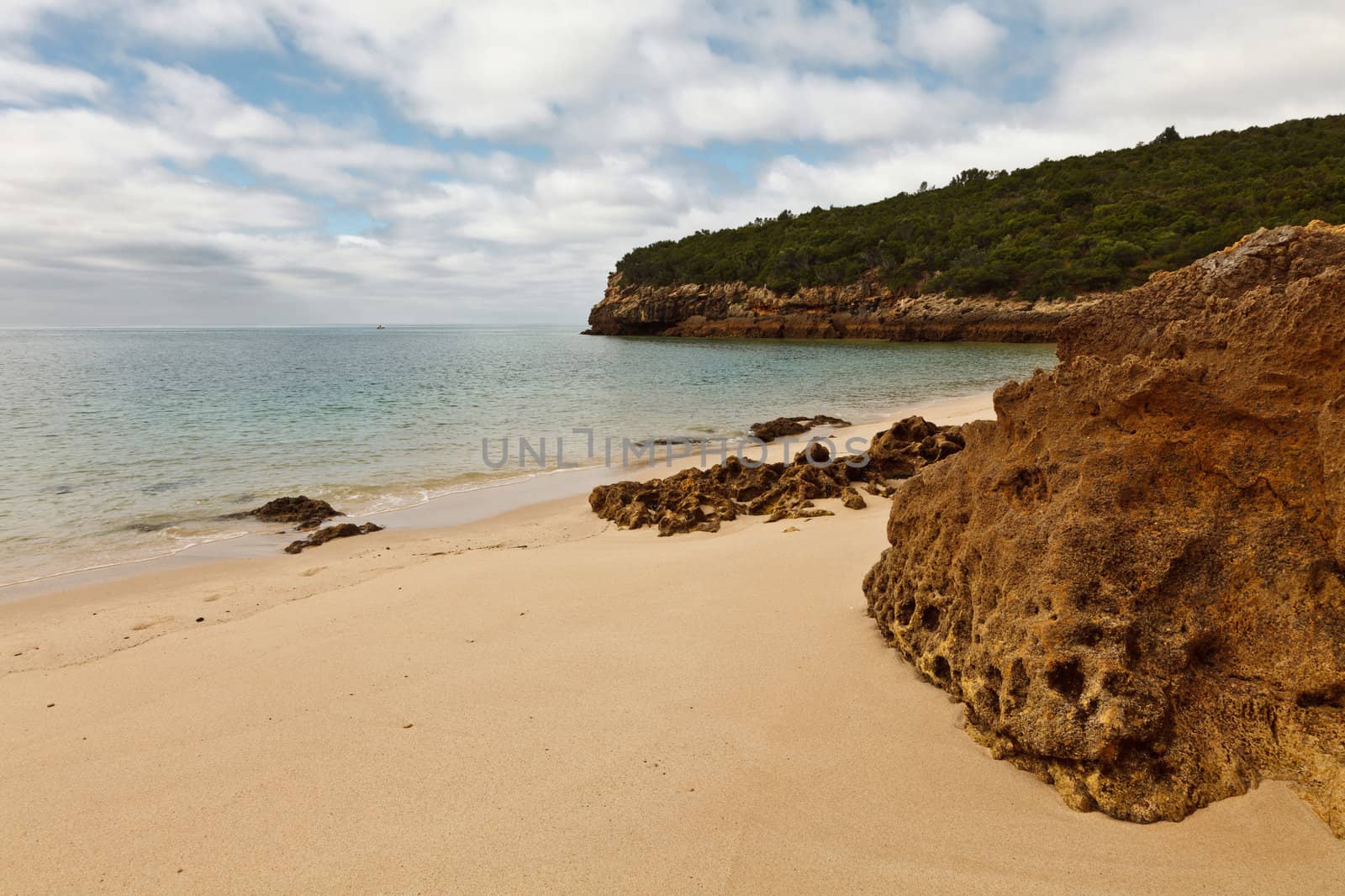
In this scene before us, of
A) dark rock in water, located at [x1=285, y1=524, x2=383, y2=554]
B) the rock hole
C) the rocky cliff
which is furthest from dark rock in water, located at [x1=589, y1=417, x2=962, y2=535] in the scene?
the rock hole

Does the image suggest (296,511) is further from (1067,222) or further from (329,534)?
(1067,222)

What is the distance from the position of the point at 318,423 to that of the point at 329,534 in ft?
36.8

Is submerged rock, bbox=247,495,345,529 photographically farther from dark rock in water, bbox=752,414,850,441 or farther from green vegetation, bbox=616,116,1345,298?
green vegetation, bbox=616,116,1345,298

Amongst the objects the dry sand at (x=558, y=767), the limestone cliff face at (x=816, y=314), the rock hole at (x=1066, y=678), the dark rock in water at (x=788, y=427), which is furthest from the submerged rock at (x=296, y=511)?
the limestone cliff face at (x=816, y=314)

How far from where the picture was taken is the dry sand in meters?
2.00

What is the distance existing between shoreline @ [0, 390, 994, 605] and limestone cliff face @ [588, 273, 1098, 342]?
103 feet

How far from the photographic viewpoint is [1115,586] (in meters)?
2.30

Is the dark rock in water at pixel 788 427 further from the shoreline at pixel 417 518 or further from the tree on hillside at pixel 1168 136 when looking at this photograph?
the tree on hillside at pixel 1168 136

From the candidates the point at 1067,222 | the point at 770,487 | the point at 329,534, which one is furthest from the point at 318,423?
the point at 1067,222

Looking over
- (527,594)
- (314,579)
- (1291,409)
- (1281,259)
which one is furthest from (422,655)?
(1281,259)

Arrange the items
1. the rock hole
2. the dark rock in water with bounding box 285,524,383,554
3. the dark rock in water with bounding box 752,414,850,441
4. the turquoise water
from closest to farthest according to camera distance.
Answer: the rock hole, the dark rock in water with bounding box 285,524,383,554, the turquoise water, the dark rock in water with bounding box 752,414,850,441

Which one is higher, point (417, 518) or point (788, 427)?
point (788, 427)

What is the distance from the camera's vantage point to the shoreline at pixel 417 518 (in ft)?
20.9

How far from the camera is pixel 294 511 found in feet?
27.8
